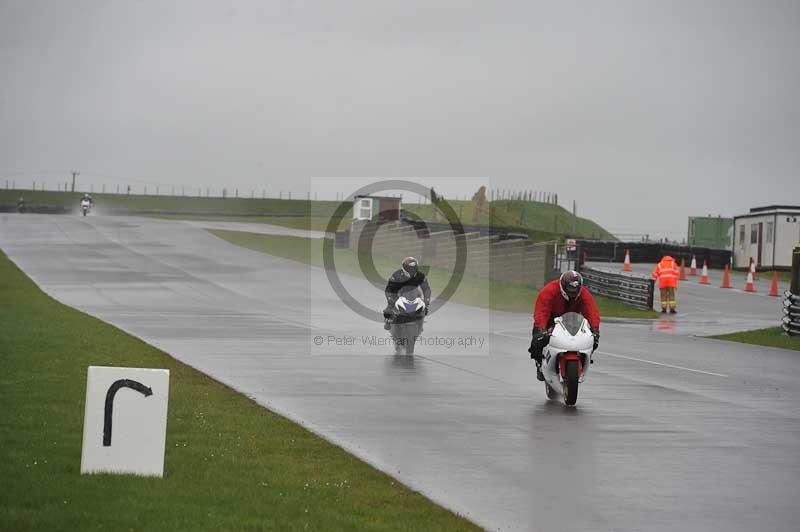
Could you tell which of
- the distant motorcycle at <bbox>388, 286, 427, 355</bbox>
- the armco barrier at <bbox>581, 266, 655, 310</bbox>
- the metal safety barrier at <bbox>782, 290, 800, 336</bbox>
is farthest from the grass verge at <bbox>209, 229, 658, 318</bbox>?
the distant motorcycle at <bbox>388, 286, 427, 355</bbox>

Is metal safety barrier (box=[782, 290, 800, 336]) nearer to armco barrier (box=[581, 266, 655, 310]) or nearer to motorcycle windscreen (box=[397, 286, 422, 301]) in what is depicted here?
armco barrier (box=[581, 266, 655, 310])

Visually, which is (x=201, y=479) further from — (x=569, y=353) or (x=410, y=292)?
(x=410, y=292)

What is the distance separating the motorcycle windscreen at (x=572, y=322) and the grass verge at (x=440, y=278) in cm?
2141

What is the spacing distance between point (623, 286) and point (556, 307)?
82.6 feet

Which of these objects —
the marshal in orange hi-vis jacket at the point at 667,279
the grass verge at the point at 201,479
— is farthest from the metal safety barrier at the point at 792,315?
the grass verge at the point at 201,479

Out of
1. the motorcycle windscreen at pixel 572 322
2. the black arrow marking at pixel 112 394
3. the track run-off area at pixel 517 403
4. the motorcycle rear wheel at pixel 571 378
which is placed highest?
the motorcycle windscreen at pixel 572 322

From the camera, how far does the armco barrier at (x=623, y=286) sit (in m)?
38.2

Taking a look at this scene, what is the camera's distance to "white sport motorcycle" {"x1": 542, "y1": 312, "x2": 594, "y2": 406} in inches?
588

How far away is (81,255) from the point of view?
5128 centimetres

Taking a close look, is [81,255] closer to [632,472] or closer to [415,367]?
[415,367]

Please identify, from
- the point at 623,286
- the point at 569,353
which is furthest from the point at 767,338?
the point at 569,353

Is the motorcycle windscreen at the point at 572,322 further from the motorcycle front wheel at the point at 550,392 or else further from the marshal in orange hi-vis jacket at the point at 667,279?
the marshal in orange hi-vis jacket at the point at 667,279

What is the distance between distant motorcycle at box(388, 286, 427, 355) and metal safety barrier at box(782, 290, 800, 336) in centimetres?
1165

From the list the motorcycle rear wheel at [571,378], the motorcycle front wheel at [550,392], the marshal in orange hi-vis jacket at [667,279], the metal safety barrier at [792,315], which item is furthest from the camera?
the marshal in orange hi-vis jacket at [667,279]
